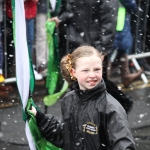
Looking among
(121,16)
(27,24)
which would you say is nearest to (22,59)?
(27,24)

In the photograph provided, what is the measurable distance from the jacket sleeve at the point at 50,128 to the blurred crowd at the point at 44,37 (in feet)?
9.70

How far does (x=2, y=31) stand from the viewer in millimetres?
8047

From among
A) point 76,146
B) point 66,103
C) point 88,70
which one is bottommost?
point 76,146

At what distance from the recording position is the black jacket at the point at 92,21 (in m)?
7.07

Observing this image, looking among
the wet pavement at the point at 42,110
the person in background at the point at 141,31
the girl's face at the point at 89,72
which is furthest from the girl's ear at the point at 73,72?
the person in background at the point at 141,31

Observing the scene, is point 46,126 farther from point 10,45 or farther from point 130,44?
point 130,44

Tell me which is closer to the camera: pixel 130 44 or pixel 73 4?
pixel 73 4

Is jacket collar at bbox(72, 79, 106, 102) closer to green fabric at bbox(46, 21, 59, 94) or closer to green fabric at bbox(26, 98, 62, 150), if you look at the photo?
green fabric at bbox(26, 98, 62, 150)

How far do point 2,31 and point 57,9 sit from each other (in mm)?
1176

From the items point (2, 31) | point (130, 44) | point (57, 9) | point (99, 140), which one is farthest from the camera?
point (130, 44)

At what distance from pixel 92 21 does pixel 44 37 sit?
1.34m

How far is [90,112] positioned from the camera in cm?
416

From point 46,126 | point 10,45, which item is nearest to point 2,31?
point 10,45

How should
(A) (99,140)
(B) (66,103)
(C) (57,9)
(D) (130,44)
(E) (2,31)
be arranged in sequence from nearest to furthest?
(A) (99,140) < (B) (66,103) < (C) (57,9) < (E) (2,31) < (D) (130,44)
